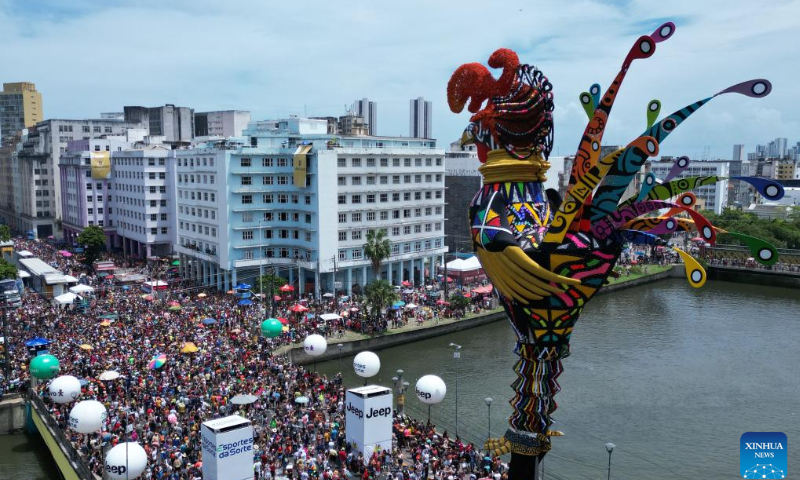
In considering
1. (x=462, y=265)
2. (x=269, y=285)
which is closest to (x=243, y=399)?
Answer: (x=269, y=285)

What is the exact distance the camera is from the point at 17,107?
495ft

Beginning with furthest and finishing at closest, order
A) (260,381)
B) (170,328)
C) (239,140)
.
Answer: (239,140), (170,328), (260,381)

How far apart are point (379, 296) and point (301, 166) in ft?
42.6

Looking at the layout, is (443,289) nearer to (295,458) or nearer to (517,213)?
(295,458)

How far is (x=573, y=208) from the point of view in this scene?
15438mm

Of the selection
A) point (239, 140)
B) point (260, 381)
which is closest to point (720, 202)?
point (239, 140)

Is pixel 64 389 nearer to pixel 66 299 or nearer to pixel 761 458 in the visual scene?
pixel 66 299

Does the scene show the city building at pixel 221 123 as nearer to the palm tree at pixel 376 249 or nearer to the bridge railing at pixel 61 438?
the palm tree at pixel 376 249

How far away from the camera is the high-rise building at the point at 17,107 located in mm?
150125

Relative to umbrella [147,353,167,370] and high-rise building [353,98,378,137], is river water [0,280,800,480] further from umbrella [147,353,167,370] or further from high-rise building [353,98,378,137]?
high-rise building [353,98,378,137]

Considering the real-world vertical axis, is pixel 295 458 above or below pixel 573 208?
below

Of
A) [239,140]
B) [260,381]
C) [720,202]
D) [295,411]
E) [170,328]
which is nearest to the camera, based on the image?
[295,411]

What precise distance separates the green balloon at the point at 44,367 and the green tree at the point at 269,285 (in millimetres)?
18170

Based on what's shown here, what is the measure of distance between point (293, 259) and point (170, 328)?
50.2ft
